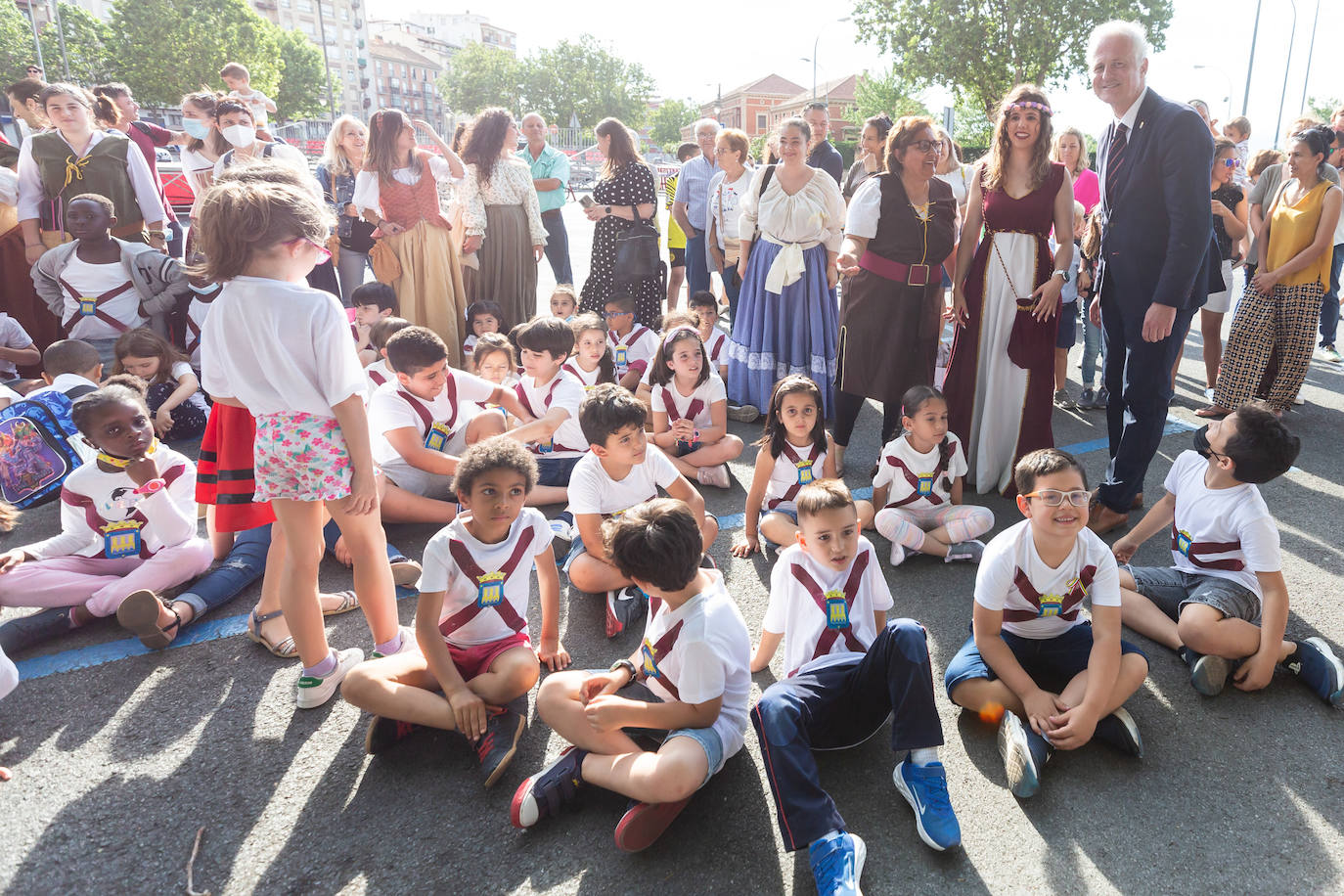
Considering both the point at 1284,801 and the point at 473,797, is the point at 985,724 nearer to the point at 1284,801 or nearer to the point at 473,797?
the point at 1284,801

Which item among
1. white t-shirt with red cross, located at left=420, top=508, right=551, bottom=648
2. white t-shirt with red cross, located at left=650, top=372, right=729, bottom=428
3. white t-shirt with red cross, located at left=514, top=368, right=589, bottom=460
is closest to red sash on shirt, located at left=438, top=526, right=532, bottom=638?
white t-shirt with red cross, located at left=420, top=508, right=551, bottom=648

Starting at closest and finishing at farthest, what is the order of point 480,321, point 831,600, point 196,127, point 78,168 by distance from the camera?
point 831,600
point 78,168
point 480,321
point 196,127

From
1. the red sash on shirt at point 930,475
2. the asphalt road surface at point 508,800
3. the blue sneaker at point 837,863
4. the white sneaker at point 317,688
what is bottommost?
the asphalt road surface at point 508,800

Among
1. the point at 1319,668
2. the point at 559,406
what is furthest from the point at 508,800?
the point at 1319,668

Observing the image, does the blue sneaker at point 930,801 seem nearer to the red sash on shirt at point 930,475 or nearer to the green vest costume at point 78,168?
the red sash on shirt at point 930,475

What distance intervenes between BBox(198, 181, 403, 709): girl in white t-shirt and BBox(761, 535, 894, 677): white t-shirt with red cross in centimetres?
136

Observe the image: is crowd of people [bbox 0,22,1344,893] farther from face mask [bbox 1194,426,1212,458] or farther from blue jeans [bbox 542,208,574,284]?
blue jeans [bbox 542,208,574,284]

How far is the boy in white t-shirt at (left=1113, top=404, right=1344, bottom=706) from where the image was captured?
2.63 m

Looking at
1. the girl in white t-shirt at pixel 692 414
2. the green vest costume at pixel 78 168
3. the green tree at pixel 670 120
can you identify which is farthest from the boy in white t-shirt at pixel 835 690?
the green tree at pixel 670 120

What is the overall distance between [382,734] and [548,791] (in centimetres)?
61

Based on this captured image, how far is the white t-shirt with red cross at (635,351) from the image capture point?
5930mm

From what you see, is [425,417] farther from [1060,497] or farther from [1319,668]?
[1319,668]

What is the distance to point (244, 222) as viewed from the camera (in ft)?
7.38

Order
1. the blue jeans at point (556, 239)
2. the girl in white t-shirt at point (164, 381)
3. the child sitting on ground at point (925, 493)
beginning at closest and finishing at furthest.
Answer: the child sitting on ground at point (925, 493)
the girl in white t-shirt at point (164, 381)
the blue jeans at point (556, 239)
